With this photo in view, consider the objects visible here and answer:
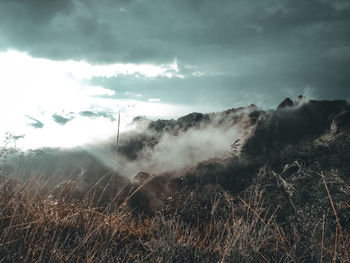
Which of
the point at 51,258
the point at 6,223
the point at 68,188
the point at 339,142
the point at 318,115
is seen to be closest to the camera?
the point at 51,258

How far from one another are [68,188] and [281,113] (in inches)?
6537

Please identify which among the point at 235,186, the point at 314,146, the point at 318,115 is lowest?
the point at 235,186

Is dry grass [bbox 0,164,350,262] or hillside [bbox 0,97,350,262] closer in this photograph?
dry grass [bbox 0,164,350,262]

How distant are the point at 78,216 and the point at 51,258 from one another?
113cm

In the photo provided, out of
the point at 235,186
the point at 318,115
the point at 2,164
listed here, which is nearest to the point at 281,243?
the point at 2,164

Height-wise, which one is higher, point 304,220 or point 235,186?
point 304,220

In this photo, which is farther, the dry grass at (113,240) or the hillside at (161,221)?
the hillside at (161,221)

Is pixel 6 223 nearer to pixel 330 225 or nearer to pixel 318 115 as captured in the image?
pixel 330 225

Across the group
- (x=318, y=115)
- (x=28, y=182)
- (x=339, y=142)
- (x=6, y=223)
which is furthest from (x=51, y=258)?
(x=318, y=115)

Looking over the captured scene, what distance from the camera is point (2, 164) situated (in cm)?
477

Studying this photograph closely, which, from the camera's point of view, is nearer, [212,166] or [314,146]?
[314,146]

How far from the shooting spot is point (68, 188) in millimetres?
4703

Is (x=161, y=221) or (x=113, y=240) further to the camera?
(x=161, y=221)

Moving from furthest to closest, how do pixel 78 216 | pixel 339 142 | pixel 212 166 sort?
pixel 212 166, pixel 339 142, pixel 78 216
